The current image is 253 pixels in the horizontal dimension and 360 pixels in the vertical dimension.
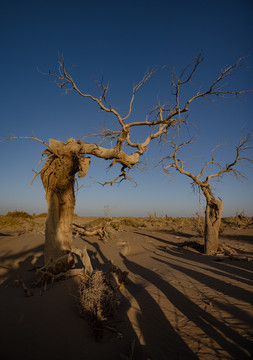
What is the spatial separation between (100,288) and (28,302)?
1.24m

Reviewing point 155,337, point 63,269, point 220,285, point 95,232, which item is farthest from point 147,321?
point 95,232

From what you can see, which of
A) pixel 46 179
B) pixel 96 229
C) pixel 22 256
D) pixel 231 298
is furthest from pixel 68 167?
pixel 96 229

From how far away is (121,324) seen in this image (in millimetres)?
3072

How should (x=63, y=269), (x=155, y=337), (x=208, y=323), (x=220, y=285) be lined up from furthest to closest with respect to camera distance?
(x=220, y=285) → (x=63, y=269) → (x=208, y=323) → (x=155, y=337)

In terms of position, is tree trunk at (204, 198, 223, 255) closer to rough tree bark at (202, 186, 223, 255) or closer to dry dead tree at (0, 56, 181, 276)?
rough tree bark at (202, 186, 223, 255)

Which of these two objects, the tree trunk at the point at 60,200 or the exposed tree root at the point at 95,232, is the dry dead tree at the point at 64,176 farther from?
the exposed tree root at the point at 95,232

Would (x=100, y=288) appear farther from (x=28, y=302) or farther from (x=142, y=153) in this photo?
(x=142, y=153)

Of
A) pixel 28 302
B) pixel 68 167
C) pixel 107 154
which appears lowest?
pixel 28 302

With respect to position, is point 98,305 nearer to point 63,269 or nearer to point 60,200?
point 63,269

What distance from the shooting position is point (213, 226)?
9.20 m

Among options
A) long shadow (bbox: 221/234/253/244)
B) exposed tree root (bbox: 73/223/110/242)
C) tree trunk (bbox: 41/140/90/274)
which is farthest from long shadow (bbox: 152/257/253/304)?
long shadow (bbox: 221/234/253/244)

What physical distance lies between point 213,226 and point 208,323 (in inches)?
260

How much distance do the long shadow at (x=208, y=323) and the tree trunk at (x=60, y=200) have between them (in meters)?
2.42

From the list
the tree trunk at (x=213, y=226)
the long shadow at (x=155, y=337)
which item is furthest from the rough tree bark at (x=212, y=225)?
the long shadow at (x=155, y=337)
